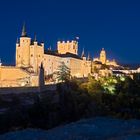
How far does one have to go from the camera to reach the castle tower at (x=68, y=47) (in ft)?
291

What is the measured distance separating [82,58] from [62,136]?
6994 cm

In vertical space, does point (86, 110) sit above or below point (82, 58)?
below

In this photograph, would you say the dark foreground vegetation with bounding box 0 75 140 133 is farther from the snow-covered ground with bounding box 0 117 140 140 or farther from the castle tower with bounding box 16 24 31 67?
the castle tower with bounding box 16 24 31 67

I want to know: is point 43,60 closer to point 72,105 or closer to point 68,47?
point 68,47

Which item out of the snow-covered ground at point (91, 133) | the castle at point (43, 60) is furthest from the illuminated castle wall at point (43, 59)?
the snow-covered ground at point (91, 133)

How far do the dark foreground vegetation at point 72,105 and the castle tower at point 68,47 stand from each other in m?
43.2

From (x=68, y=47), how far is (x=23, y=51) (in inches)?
533

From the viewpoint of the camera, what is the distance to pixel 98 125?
50.8ft

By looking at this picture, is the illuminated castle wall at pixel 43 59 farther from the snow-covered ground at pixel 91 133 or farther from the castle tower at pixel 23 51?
the snow-covered ground at pixel 91 133

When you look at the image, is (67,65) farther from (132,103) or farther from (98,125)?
(98,125)

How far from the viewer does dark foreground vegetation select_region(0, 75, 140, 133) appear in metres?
32.6

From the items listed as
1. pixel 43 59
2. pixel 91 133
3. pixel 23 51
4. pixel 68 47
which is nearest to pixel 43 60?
pixel 43 59

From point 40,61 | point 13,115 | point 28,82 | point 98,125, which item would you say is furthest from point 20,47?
point 98,125

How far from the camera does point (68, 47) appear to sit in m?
88.9
